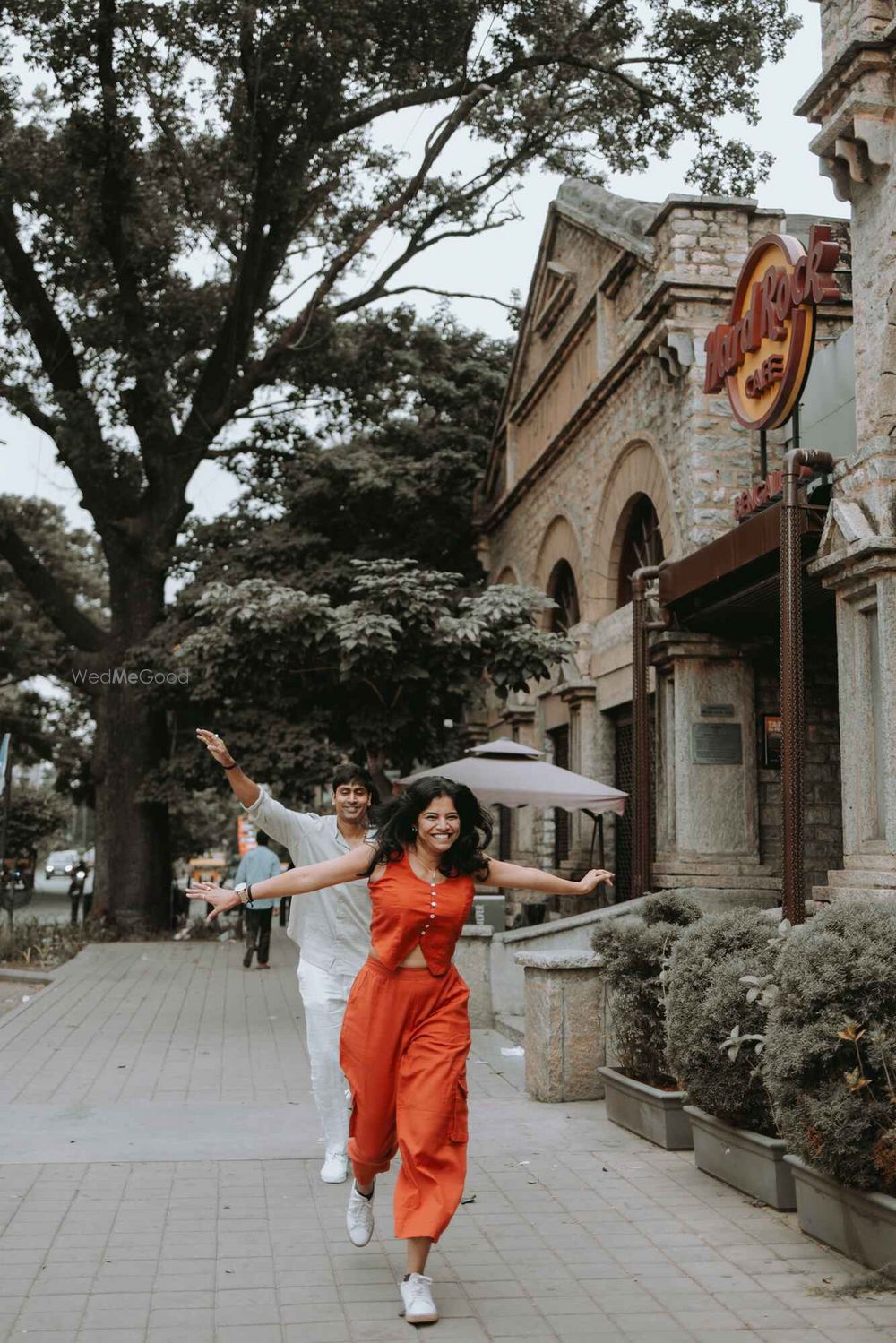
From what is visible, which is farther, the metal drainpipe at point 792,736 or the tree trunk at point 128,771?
the tree trunk at point 128,771

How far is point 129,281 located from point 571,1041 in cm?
1686

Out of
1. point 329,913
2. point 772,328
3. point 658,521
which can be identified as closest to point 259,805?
point 329,913

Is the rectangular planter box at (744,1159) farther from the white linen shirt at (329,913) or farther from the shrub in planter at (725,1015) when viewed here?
the white linen shirt at (329,913)

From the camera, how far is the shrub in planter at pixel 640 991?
7.89m

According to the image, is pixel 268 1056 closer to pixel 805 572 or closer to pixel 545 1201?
pixel 545 1201

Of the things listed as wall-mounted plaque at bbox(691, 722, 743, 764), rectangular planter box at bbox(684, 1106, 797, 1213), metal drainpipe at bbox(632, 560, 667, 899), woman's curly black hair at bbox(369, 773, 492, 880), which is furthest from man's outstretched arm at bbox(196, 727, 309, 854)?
wall-mounted plaque at bbox(691, 722, 743, 764)

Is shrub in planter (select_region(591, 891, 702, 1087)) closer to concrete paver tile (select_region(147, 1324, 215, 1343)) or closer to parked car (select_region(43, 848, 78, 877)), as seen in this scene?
concrete paver tile (select_region(147, 1324, 215, 1343))

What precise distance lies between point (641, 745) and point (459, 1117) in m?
8.51

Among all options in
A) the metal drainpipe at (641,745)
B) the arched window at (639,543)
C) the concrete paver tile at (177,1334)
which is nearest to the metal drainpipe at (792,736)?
the metal drainpipe at (641,745)

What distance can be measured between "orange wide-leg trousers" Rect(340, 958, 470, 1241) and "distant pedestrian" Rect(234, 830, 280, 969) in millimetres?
12041

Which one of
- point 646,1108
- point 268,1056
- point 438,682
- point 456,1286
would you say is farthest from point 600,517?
point 456,1286

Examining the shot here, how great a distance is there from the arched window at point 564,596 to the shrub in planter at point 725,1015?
1267 centimetres

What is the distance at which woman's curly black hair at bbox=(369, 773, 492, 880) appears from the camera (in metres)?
5.33

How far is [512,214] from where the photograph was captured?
23703 mm
